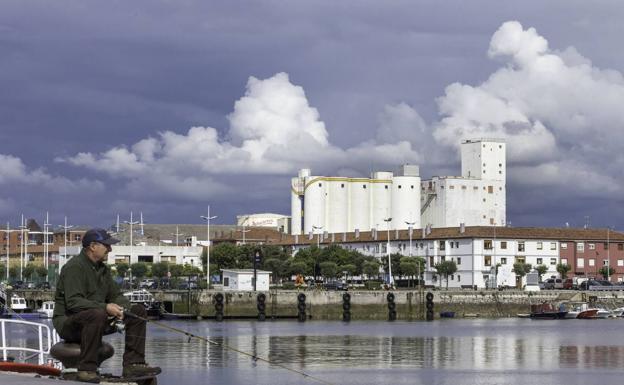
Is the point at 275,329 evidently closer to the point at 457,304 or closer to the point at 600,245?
the point at 457,304

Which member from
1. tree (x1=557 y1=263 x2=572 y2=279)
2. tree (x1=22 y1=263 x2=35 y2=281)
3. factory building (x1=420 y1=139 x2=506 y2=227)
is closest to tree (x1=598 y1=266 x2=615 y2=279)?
tree (x1=557 y1=263 x2=572 y2=279)

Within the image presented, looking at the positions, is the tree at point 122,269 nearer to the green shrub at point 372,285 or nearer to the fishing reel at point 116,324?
the green shrub at point 372,285

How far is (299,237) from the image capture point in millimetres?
168875

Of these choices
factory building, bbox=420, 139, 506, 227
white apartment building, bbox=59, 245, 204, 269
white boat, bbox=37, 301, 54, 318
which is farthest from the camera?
factory building, bbox=420, 139, 506, 227

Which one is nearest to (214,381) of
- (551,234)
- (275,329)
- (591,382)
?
(591,382)

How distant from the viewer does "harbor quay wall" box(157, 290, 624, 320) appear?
334ft

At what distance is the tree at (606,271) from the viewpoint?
13846cm

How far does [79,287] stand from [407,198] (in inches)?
6808

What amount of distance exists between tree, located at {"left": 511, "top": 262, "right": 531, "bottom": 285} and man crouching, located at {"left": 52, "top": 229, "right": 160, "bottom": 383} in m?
118

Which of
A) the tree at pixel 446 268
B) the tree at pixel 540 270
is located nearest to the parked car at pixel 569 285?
the tree at pixel 540 270

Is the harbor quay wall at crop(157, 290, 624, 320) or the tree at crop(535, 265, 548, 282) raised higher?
the tree at crop(535, 265, 548, 282)

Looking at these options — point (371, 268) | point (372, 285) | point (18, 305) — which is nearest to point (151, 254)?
point (371, 268)

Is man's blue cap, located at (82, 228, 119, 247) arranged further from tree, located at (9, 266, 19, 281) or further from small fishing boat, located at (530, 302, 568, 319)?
tree, located at (9, 266, 19, 281)

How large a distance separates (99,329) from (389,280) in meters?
115
